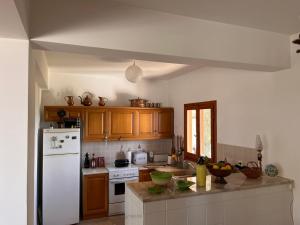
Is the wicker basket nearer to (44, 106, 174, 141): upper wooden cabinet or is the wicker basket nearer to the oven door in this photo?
the oven door

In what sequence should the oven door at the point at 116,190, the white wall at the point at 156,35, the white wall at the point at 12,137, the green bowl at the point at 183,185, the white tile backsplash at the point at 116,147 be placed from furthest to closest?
1. the white tile backsplash at the point at 116,147
2. the oven door at the point at 116,190
3. the green bowl at the point at 183,185
4. the white wall at the point at 156,35
5. the white wall at the point at 12,137

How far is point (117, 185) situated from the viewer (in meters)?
4.14

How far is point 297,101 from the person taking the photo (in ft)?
7.80

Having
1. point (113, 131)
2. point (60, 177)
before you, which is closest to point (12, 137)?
point (60, 177)

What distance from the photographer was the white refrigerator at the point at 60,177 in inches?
142

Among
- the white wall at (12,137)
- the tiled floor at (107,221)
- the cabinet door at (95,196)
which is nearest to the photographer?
the white wall at (12,137)

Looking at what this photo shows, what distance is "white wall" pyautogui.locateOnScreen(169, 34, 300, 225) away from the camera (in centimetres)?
243

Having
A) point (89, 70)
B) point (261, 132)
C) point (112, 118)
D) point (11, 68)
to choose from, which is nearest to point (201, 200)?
point (261, 132)

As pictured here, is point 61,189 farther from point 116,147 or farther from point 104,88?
point 104,88

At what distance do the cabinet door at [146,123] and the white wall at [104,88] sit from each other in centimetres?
43

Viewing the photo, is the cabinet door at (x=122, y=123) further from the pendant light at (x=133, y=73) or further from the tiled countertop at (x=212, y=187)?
the tiled countertop at (x=212, y=187)

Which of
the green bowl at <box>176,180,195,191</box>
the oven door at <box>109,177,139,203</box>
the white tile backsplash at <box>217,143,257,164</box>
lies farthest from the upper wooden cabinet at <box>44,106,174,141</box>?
the green bowl at <box>176,180,195,191</box>

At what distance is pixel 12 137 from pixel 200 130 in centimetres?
312

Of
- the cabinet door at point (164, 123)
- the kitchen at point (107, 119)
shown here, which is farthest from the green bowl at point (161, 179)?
the cabinet door at point (164, 123)
